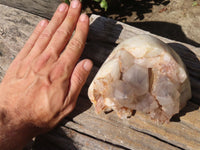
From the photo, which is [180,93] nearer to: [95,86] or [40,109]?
[95,86]

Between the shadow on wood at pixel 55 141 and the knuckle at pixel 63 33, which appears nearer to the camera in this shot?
the shadow on wood at pixel 55 141

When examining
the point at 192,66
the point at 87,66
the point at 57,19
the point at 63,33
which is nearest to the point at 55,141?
the point at 87,66

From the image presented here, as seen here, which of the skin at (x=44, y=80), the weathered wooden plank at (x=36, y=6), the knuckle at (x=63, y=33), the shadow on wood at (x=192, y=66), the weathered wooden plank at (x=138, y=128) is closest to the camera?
the weathered wooden plank at (x=138, y=128)

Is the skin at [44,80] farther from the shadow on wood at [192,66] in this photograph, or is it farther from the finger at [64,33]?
the shadow on wood at [192,66]

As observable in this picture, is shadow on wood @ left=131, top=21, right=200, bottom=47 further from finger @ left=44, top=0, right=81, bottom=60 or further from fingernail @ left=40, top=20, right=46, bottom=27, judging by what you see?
fingernail @ left=40, top=20, right=46, bottom=27

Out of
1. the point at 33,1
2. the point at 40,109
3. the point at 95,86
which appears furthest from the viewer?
the point at 33,1

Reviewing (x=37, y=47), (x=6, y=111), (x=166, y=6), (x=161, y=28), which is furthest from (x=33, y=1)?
(x=166, y=6)

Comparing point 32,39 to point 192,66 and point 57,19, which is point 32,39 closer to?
point 57,19

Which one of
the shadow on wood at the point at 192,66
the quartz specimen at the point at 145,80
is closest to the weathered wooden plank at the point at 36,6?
the quartz specimen at the point at 145,80
